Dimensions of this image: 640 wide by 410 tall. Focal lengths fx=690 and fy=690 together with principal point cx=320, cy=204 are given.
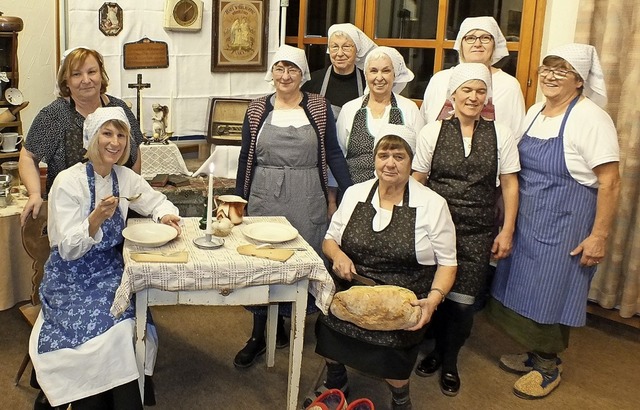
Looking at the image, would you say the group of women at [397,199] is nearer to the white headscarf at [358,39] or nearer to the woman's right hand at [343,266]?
the woman's right hand at [343,266]

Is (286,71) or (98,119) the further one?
(286,71)

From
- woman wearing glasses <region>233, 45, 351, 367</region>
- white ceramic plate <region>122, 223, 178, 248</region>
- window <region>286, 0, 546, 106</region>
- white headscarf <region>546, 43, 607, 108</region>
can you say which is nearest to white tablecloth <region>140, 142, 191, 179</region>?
woman wearing glasses <region>233, 45, 351, 367</region>

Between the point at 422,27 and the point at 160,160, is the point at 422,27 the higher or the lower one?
the higher one

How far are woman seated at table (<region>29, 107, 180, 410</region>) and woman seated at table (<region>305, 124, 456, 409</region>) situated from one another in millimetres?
649

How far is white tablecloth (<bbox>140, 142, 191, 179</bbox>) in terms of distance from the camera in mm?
3582

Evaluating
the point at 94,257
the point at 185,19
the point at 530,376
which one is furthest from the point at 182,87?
the point at 530,376

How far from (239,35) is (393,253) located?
2.24 metres

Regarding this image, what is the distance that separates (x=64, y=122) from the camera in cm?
262

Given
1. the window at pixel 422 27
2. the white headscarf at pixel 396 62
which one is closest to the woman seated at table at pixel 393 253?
the white headscarf at pixel 396 62

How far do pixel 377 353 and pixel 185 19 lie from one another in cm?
243

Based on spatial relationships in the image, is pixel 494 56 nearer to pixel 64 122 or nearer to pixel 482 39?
pixel 482 39

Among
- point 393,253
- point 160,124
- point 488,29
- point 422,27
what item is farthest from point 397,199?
point 422,27

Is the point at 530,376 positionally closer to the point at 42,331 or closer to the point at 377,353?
the point at 377,353

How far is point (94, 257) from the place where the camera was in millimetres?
2395
